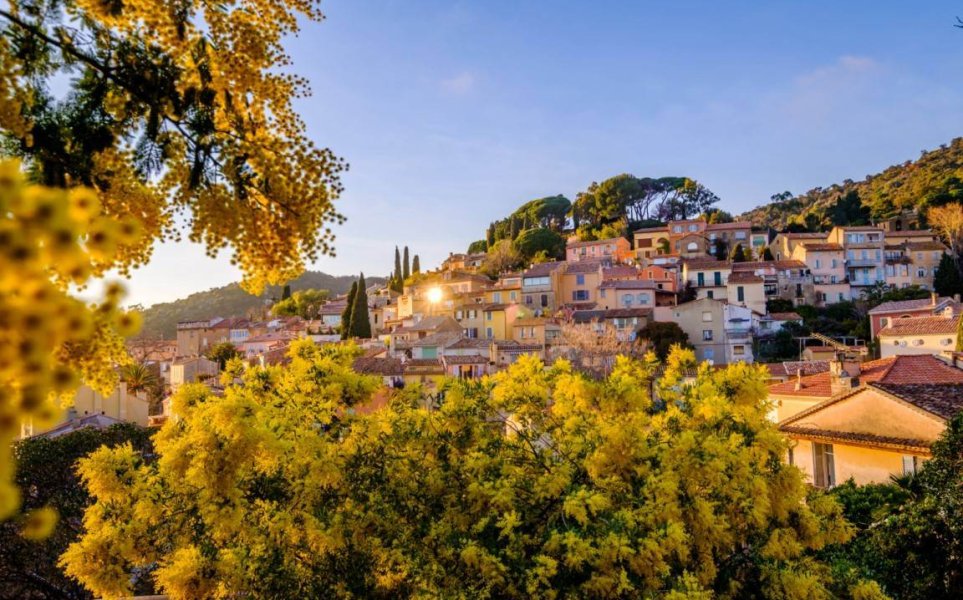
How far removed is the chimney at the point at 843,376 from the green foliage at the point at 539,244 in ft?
192

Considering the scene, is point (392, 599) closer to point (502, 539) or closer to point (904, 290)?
point (502, 539)

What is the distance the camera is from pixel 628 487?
8.03m

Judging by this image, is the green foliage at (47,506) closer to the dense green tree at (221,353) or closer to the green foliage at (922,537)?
the green foliage at (922,537)

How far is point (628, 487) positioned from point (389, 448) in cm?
338

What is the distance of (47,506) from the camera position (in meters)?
12.7

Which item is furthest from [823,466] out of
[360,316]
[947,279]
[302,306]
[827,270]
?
[302,306]

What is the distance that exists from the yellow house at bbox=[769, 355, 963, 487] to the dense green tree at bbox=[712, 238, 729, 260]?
5221 centimetres

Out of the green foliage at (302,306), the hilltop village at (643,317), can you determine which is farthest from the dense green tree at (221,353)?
the green foliage at (302,306)

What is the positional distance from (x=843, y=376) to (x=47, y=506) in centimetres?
2237

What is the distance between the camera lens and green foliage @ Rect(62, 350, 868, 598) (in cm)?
688

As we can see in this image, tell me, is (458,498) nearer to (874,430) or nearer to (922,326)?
(874,430)

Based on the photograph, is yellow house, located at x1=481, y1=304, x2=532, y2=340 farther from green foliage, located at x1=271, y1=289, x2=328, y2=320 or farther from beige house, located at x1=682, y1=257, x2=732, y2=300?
green foliage, located at x1=271, y1=289, x2=328, y2=320

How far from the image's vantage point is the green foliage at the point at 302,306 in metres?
77.2

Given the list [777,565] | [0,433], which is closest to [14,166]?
[0,433]
